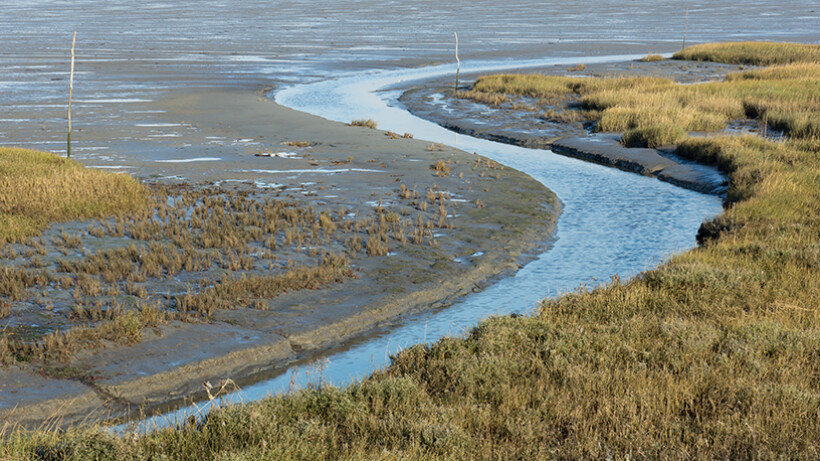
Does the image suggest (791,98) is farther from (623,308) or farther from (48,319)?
(48,319)

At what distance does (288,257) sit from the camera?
1384cm

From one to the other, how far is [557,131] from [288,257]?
1938 centimetres

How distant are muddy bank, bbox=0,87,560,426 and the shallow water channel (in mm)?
368

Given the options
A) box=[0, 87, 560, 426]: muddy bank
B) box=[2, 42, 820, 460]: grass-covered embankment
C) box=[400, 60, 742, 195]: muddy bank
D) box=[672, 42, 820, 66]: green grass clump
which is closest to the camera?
box=[2, 42, 820, 460]: grass-covered embankment

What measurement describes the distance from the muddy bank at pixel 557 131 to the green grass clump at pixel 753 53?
7235 mm

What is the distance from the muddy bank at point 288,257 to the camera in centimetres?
921

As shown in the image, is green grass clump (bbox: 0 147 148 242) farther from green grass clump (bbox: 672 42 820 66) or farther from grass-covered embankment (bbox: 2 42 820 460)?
green grass clump (bbox: 672 42 820 66)

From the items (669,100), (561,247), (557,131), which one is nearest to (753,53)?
(669,100)

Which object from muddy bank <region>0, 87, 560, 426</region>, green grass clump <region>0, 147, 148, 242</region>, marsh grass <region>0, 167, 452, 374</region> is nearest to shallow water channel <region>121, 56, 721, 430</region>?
muddy bank <region>0, 87, 560, 426</region>

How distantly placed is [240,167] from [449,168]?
570 cm

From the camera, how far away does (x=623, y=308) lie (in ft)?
35.2

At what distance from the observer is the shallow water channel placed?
1033cm

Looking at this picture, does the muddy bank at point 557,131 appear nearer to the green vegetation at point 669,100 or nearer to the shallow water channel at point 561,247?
the shallow water channel at point 561,247

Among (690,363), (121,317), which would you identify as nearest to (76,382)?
(121,317)
